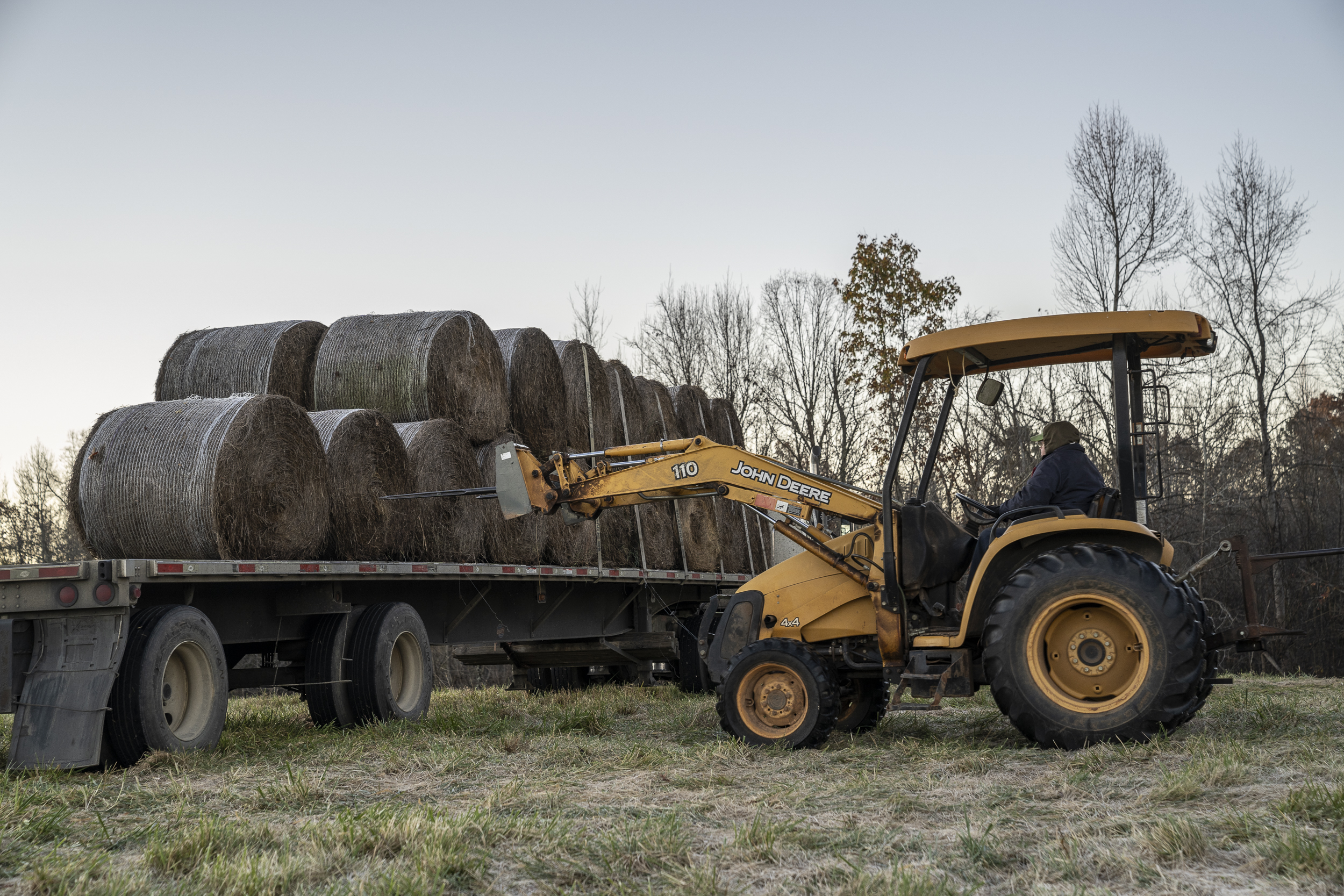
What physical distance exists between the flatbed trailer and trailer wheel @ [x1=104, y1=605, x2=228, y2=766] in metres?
0.01

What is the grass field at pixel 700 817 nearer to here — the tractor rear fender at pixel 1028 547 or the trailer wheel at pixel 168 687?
the trailer wheel at pixel 168 687

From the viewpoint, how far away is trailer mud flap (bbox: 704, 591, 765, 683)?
304 inches

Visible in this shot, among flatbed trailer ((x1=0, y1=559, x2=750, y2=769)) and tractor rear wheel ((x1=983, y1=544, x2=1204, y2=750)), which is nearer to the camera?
tractor rear wheel ((x1=983, y1=544, x2=1204, y2=750))

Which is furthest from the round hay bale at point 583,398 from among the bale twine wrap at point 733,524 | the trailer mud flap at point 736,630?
the trailer mud flap at point 736,630

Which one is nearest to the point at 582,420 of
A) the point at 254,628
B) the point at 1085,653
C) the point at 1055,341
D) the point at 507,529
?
the point at 507,529

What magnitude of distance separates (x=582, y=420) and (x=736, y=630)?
5.03 metres

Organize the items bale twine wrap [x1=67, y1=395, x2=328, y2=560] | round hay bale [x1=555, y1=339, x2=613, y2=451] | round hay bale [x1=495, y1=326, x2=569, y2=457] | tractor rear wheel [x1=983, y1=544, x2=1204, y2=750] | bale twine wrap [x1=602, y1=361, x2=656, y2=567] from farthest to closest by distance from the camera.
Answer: bale twine wrap [x1=602, y1=361, x2=656, y2=567] → round hay bale [x1=555, y1=339, x2=613, y2=451] → round hay bale [x1=495, y1=326, x2=569, y2=457] → bale twine wrap [x1=67, y1=395, x2=328, y2=560] → tractor rear wheel [x1=983, y1=544, x2=1204, y2=750]

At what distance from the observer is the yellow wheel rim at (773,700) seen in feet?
23.7

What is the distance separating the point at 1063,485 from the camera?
23.2ft

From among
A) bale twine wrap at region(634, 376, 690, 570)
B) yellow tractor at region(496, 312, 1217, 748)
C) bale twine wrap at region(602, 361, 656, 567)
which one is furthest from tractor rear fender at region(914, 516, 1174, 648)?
bale twine wrap at region(634, 376, 690, 570)

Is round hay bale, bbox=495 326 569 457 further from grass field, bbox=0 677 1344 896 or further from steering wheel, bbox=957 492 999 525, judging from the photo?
steering wheel, bbox=957 492 999 525

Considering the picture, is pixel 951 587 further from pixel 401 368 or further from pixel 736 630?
pixel 401 368

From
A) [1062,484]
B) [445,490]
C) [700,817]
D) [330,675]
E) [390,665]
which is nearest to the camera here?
[700,817]

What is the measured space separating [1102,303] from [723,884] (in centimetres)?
2241
